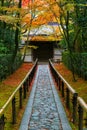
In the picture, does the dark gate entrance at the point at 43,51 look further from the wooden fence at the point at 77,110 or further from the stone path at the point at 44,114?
the wooden fence at the point at 77,110

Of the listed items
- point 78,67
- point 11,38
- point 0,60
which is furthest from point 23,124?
point 11,38

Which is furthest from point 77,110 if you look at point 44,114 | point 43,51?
point 43,51

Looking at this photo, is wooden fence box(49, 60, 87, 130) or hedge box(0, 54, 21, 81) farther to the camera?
hedge box(0, 54, 21, 81)

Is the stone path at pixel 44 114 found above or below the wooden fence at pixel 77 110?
below

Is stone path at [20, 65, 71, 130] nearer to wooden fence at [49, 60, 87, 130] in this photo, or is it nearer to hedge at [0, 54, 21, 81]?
wooden fence at [49, 60, 87, 130]

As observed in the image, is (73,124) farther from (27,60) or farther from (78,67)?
(27,60)

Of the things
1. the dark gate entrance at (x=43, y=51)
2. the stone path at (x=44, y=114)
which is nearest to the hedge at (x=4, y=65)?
the stone path at (x=44, y=114)

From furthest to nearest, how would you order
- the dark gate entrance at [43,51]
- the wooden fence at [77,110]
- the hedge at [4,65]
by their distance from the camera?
the dark gate entrance at [43,51], the hedge at [4,65], the wooden fence at [77,110]

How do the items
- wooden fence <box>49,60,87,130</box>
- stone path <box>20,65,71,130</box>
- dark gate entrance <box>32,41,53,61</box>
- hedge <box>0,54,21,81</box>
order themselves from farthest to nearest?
dark gate entrance <box>32,41,53,61</box> → hedge <box>0,54,21,81</box> → stone path <box>20,65,71,130</box> → wooden fence <box>49,60,87,130</box>

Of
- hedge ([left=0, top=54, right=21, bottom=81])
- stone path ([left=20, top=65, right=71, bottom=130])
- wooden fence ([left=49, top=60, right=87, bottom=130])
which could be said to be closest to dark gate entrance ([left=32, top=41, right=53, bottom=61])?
hedge ([left=0, top=54, right=21, bottom=81])

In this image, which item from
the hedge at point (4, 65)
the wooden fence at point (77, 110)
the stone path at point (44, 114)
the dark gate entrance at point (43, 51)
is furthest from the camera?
the dark gate entrance at point (43, 51)

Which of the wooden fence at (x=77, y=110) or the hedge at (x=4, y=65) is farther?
the hedge at (x=4, y=65)

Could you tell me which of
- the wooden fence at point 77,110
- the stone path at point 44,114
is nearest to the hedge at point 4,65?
the stone path at point 44,114

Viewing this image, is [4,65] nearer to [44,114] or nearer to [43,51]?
[44,114]
